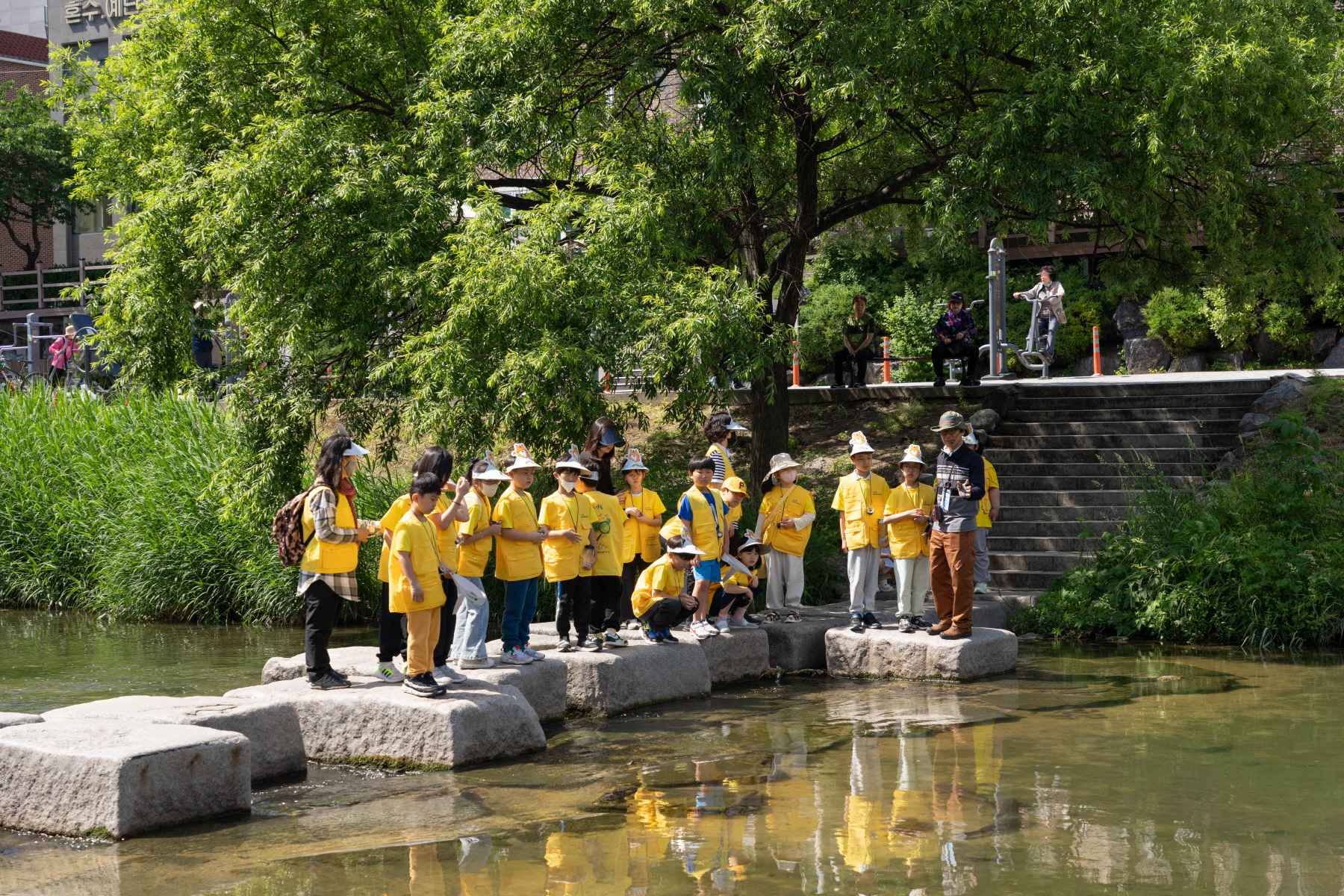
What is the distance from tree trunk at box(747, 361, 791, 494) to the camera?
1541 cm

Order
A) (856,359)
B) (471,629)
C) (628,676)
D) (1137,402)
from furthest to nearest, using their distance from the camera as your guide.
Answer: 1. (856,359)
2. (1137,402)
3. (628,676)
4. (471,629)

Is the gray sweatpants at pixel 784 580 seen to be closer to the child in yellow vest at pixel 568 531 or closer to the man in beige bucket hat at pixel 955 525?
the man in beige bucket hat at pixel 955 525

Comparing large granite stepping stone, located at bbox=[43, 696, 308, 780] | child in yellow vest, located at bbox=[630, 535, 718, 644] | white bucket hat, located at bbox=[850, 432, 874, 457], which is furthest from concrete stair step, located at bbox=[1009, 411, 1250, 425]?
large granite stepping stone, located at bbox=[43, 696, 308, 780]

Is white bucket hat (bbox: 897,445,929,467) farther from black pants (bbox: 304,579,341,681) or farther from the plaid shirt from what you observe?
black pants (bbox: 304,579,341,681)

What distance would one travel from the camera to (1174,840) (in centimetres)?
584

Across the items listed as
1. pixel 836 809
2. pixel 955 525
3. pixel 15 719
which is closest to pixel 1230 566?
pixel 955 525

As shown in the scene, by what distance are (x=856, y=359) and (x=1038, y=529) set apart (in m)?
5.20

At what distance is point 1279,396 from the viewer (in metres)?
15.0

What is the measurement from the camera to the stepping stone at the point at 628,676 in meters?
8.92

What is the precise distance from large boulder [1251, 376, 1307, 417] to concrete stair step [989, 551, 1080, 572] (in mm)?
3358

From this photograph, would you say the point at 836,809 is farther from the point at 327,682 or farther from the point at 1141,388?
the point at 1141,388

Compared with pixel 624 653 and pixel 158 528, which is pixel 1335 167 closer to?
pixel 624 653

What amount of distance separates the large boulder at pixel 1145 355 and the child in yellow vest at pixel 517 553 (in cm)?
2130

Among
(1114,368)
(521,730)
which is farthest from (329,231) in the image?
(1114,368)
